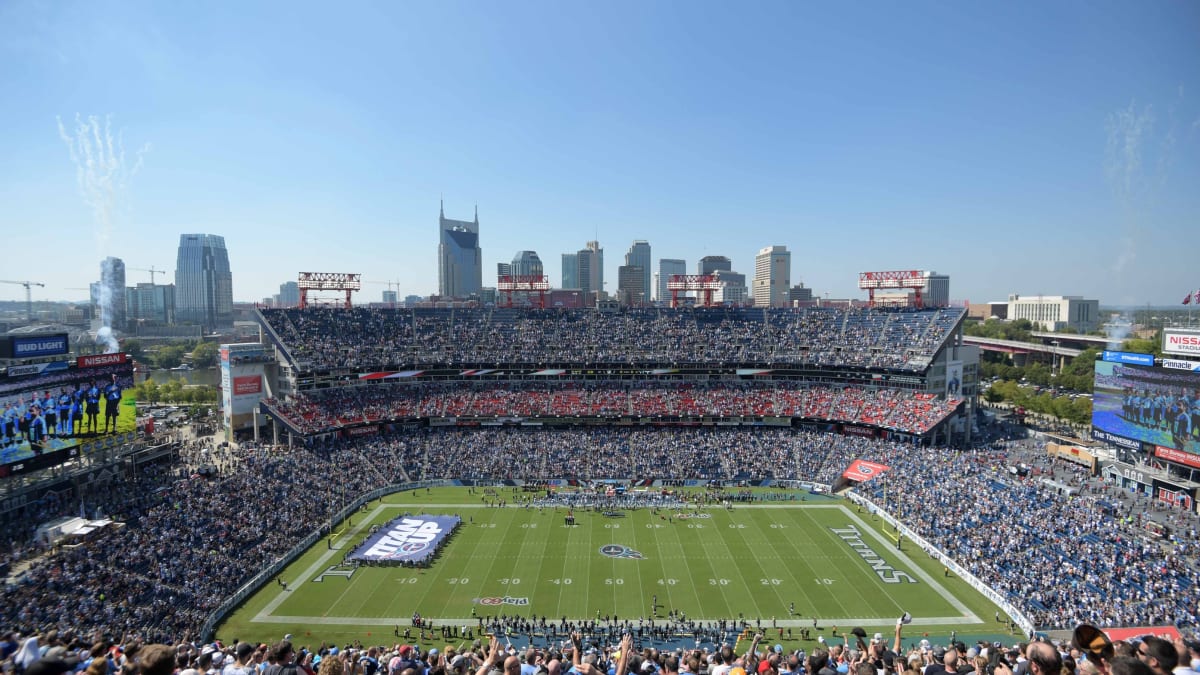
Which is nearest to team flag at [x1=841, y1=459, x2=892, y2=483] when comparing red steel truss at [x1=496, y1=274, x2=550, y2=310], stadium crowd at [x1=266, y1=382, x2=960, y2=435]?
stadium crowd at [x1=266, y1=382, x2=960, y2=435]

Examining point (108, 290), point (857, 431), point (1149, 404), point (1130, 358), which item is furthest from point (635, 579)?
point (108, 290)

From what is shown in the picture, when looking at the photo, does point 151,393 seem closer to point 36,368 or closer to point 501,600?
point 36,368

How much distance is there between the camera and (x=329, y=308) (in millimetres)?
73500

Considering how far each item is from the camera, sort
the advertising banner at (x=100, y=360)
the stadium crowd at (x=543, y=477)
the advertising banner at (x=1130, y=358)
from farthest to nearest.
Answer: the advertising banner at (x=1130, y=358) < the advertising banner at (x=100, y=360) < the stadium crowd at (x=543, y=477)

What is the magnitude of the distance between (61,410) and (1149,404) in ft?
243

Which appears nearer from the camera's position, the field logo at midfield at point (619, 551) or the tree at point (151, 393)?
the field logo at midfield at point (619, 551)

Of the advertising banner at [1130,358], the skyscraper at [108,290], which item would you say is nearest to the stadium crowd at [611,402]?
the advertising banner at [1130,358]

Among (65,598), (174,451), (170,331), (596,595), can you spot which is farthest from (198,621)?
(170,331)

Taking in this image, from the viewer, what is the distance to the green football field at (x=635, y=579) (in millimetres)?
31797

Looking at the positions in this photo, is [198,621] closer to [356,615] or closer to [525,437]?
[356,615]

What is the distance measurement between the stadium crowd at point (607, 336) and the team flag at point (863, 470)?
49.1ft

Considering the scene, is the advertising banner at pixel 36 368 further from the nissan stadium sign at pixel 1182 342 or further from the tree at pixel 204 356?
the tree at pixel 204 356

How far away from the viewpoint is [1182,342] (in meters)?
41.9

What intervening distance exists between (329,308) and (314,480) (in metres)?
30.4
